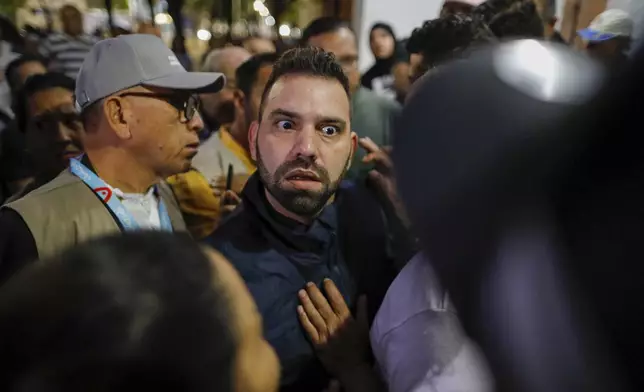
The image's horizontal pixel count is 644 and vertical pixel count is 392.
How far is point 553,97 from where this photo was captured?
2.11ft

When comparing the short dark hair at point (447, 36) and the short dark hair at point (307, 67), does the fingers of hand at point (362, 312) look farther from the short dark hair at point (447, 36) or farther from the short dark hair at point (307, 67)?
the short dark hair at point (447, 36)

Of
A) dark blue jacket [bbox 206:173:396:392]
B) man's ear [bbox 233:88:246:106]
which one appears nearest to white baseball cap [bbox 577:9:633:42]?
dark blue jacket [bbox 206:173:396:392]

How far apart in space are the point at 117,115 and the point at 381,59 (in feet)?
13.0

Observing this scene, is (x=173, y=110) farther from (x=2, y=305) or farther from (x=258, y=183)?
(x=2, y=305)

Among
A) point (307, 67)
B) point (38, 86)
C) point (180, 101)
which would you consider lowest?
point (38, 86)

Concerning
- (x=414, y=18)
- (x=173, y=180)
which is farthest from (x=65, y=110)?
(x=414, y=18)

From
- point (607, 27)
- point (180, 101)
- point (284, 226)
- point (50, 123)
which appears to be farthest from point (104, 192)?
point (607, 27)

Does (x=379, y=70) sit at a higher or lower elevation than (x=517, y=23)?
lower

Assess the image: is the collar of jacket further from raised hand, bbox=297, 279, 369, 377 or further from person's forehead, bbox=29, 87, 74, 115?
person's forehead, bbox=29, 87, 74, 115

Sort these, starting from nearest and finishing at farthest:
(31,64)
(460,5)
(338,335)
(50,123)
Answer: (338,335) < (50,123) < (460,5) < (31,64)

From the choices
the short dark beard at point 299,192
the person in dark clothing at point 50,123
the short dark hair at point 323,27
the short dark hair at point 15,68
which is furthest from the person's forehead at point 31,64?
the short dark beard at point 299,192

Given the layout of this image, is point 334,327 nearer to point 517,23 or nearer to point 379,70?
point 517,23

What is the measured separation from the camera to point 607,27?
1.92 meters

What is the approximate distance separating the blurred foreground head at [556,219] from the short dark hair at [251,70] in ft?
7.39
